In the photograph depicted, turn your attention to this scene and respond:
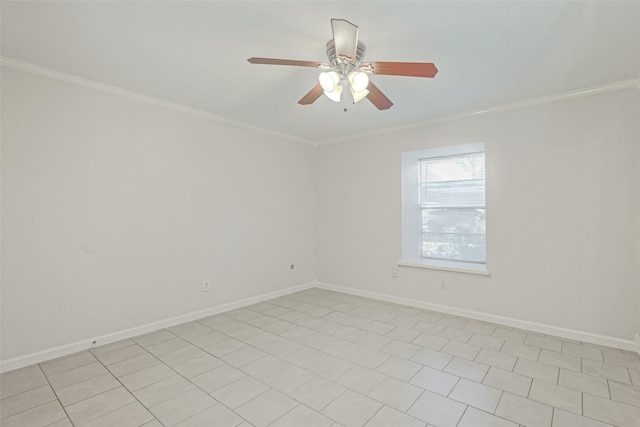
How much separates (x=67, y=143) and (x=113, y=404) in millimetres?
2171

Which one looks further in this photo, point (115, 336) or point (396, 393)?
point (115, 336)

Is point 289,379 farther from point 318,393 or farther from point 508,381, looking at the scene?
point 508,381

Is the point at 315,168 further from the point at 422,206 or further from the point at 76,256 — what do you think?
the point at 76,256

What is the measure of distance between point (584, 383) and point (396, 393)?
4.58ft

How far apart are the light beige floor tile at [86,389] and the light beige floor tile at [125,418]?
33 cm

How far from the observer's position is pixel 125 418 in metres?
1.89

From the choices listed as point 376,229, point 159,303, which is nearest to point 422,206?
point 376,229

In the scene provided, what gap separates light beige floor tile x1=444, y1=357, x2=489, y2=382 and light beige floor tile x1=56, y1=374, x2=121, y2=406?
2.53 m

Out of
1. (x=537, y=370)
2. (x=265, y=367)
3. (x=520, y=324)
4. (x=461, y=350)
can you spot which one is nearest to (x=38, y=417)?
(x=265, y=367)

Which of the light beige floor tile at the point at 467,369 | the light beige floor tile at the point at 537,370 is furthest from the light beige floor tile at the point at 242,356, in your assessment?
the light beige floor tile at the point at 537,370

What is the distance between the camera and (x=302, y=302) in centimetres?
428

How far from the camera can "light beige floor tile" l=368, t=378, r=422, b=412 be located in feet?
6.66

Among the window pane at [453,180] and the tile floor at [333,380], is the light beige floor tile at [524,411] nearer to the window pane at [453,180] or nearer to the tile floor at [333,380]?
the tile floor at [333,380]

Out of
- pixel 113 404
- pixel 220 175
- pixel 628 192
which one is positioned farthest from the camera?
pixel 220 175
